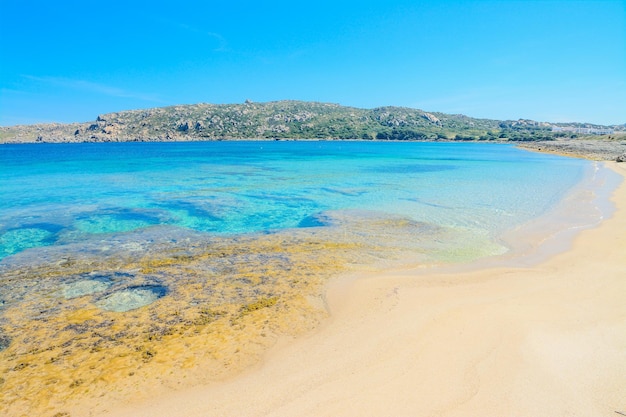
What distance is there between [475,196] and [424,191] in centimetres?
404

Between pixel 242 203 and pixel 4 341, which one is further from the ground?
pixel 242 203

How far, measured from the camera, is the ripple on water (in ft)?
27.6

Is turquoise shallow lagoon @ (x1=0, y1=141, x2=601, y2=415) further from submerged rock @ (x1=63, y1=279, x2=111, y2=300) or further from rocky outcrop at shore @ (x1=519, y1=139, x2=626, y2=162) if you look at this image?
rocky outcrop at shore @ (x1=519, y1=139, x2=626, y2=162)

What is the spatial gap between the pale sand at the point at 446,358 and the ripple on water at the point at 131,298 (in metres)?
3.58

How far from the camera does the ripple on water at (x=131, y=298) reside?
8414 mm

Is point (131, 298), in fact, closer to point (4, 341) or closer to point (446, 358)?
point (4, 341)

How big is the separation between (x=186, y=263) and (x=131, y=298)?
8.39 ft

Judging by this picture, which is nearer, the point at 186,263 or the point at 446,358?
the point at 446,358

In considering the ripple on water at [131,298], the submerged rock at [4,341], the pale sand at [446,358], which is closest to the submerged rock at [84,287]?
the ripple on water at [131,298]

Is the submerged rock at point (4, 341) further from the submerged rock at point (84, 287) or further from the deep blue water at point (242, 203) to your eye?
the deep blue water at point (242, 203)

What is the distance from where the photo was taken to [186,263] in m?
11.3

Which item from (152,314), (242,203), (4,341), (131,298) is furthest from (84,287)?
(242,203)

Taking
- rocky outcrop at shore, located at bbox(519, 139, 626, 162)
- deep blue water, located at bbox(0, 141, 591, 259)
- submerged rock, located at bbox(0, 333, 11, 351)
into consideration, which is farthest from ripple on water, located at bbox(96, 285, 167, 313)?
rocky outcrop at shore, located at bbox(519, 139, 626, 162)

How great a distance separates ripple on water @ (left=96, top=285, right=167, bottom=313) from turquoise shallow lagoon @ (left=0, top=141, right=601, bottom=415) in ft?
0.16
